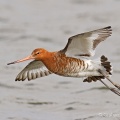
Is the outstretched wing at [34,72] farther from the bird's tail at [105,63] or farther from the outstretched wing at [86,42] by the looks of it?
the bird's tail at [105,63]

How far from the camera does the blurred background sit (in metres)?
11.8

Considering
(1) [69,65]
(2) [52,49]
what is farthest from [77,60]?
(2) [52,49]

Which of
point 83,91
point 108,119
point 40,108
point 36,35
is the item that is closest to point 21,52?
point 36,35

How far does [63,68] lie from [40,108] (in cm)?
214

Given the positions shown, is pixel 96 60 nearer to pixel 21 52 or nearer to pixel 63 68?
pixel 63 68

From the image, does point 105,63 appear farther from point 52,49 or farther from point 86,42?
point 52,49

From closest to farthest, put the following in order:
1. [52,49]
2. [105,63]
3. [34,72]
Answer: [105,63]
[34,72]
[52,49]

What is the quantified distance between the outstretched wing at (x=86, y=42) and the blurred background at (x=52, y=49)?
130 cm

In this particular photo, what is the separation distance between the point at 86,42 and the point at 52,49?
5947mm

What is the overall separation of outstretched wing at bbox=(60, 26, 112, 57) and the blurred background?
4.25 ft

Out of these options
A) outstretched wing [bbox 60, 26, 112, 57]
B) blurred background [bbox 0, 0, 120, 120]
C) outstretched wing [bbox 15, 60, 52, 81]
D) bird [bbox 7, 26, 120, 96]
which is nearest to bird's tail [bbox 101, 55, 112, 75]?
bird [bbox 7, 26, 120, 96]

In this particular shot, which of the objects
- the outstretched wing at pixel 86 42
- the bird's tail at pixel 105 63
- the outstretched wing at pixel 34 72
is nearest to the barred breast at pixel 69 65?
the outstretched wing at pixel 86 42

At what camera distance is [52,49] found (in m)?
16.0

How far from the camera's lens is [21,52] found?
1592cm
